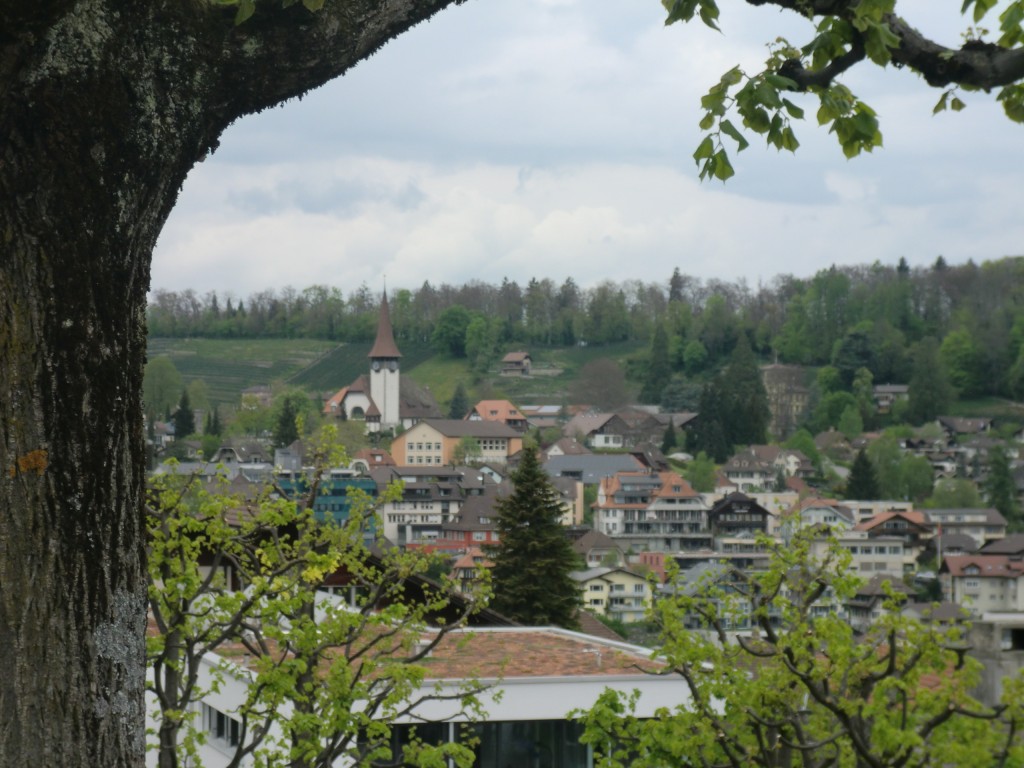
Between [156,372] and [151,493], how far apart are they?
128 m

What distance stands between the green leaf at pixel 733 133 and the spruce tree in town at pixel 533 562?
29146 millimetres

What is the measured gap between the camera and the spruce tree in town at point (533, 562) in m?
33.1

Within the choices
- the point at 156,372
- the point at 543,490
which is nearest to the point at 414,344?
the point at 156,372

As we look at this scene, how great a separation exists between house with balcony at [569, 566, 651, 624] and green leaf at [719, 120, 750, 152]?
244 feet

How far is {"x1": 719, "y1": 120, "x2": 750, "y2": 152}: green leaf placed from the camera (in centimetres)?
345

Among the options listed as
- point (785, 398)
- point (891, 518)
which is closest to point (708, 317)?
point (785, 398)


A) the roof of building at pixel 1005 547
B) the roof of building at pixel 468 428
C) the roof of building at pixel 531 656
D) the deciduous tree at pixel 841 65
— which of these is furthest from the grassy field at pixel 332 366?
the deciduous tree at pixel 841 65

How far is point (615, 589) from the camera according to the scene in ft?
271

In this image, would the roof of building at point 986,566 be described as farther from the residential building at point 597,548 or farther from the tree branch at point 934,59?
the tree branch at point 934,59

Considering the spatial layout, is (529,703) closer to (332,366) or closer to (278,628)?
(278,628)

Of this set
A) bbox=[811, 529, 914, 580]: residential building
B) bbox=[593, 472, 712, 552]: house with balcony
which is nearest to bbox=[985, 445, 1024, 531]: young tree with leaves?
bbox=[811, 529, 914, 580]: residential building

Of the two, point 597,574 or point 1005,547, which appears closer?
point 597,574

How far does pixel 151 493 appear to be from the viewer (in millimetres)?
10984

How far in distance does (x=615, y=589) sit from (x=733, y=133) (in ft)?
263
